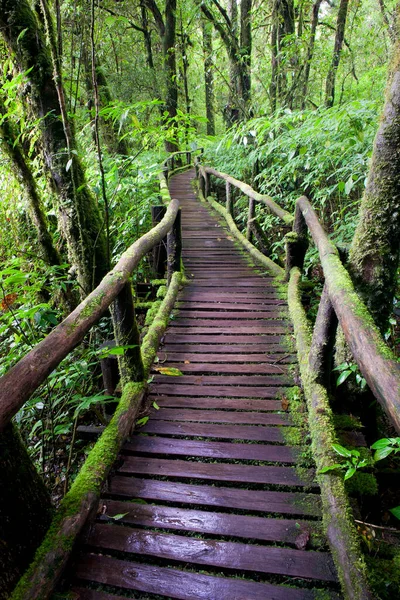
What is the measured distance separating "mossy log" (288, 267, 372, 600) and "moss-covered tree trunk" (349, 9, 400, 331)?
2.59ft

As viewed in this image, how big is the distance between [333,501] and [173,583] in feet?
3.11

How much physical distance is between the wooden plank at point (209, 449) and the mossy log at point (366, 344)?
112 centimetres

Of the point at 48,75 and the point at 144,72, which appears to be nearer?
the point at 48,75

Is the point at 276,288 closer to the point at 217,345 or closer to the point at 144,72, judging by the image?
the point at 217,345

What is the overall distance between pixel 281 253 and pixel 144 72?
1130 cm

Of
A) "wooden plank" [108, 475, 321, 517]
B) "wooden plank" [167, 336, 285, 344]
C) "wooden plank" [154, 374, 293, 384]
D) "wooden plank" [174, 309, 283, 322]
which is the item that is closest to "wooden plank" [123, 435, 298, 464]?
"wooden plank" [108, 475, 321, 517]

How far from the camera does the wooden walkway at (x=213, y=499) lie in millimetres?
1812

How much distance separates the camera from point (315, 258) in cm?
544

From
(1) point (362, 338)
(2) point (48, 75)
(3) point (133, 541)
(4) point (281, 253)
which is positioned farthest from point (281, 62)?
(3) point (133, 541)

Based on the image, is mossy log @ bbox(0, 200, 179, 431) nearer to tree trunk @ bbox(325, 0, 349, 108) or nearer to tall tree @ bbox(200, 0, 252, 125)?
tree trunk @ bbox(325, 0, 349, 108)

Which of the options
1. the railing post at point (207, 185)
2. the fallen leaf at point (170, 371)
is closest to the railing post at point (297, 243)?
the fallen leaf at point (170, 371)

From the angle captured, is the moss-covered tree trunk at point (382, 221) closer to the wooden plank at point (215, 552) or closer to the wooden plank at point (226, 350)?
the wooden plank at point (226, 350)

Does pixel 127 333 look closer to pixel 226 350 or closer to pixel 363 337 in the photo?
pixel 226 350

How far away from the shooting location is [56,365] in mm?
1729
